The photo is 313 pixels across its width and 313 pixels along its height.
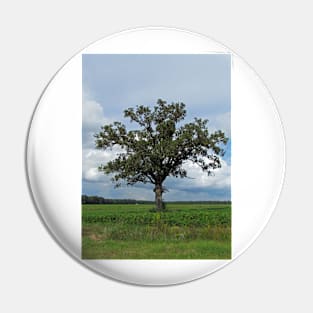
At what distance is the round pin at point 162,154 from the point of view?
6.55 m

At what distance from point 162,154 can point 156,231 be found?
649mm

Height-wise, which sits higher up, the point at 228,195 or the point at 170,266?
the point at 228,195

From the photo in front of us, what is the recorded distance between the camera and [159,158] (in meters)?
6.62

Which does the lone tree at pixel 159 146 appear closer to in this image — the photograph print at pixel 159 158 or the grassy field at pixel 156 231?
the photograph print at pixel 159 158

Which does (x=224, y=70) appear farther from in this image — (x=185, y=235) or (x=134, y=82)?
(x=185, y=235)

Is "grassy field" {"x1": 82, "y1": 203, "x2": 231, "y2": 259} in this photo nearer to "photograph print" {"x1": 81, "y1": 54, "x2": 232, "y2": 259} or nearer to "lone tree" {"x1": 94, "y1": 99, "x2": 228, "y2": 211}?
"photograph print" {"x1": 81, "y1": 54, "x2": 232, "y2": 259}

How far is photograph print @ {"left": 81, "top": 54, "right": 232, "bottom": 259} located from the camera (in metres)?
6.56

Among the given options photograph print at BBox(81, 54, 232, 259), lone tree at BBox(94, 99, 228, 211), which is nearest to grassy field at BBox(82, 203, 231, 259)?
photograph print at BBox(81, 54, 232, 259)

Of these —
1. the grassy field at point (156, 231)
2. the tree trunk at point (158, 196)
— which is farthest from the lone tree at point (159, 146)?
the grassy field at point (156, 231)

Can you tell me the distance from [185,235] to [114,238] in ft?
1.95

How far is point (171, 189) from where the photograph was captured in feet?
21.6

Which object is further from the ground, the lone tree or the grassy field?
the lone tree

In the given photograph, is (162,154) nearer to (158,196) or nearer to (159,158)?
(159,158)
